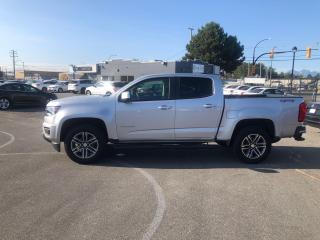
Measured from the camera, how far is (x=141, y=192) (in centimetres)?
607

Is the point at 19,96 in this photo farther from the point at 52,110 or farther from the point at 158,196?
the point at 158,196

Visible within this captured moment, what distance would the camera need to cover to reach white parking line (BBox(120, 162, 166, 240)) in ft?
15.0

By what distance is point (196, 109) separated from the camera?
7938 millimetres

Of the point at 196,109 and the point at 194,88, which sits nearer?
the point at 196,109

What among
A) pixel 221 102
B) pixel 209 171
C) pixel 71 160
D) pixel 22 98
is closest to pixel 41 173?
pixel 71 160

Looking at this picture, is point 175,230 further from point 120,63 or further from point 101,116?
point 120,63

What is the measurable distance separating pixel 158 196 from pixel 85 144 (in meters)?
2.60

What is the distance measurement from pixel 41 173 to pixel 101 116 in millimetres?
1594

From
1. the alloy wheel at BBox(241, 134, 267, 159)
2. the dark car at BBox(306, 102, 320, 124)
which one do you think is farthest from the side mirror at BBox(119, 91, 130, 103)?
the dark car at BBox(306, 102, 320, 124)

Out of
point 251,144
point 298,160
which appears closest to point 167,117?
point 251,144

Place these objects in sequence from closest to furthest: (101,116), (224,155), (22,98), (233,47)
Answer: (101,116) < (224,155) < (22,98) < (233,47)

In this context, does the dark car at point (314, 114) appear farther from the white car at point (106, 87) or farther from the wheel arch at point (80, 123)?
the white car at point (106, 87)

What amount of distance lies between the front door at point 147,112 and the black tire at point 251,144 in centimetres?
144

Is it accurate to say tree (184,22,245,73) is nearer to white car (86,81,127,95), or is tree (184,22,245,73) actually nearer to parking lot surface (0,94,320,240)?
white car (86,81,127,95)
